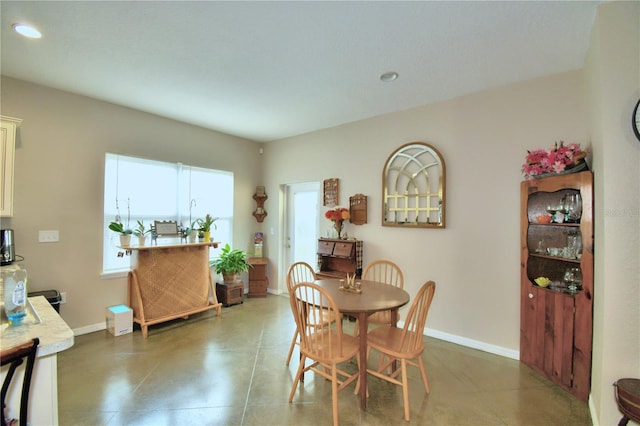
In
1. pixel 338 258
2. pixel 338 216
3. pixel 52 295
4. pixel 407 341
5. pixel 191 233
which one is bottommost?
pixel 407 341

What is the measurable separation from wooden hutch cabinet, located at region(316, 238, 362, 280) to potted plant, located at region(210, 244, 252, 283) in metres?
1.33

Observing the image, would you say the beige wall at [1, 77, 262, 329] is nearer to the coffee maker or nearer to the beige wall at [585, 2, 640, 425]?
the coffee maker

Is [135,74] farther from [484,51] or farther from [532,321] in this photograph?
[532,321]

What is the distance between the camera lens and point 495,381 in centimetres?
252

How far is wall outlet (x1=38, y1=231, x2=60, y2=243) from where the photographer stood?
10.4 feet

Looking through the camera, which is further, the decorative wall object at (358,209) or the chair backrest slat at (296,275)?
the decorative wall object at (358,209)

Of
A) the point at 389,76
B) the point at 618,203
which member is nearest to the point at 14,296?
the point at 389,76

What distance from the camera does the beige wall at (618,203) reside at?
177cm

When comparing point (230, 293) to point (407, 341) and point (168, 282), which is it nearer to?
point (168, 282)

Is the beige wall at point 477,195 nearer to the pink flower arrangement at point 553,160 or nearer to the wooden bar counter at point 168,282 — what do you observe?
the pink flower arrangement at point 553,160

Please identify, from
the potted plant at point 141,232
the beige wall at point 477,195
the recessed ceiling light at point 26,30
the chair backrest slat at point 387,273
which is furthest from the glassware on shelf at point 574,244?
the recessed ceiling light at point 26,30

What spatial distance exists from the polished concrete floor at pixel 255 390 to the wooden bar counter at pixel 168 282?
0.38 meters

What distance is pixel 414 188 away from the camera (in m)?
3.63

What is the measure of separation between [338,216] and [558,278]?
247 centimetres
